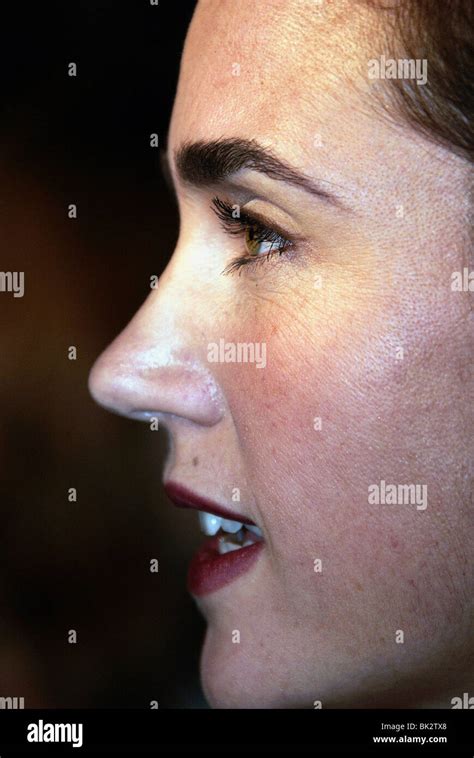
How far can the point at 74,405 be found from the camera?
1143 mm

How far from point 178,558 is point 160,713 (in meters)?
0.44

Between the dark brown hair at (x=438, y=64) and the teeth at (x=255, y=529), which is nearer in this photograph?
the dark brown hair at (x=438, y=64)

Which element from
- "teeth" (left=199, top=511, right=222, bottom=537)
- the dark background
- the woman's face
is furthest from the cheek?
the dark background

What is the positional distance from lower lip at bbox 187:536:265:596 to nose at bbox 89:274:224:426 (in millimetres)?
104

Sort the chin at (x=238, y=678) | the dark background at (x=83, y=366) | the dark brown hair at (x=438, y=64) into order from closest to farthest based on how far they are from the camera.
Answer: the dark brown hair at (x=438, y=64) → the chin at (x=238, y=678) → the dark background at (x=83, y=366)

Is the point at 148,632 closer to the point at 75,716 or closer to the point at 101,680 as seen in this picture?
the point at 101,680

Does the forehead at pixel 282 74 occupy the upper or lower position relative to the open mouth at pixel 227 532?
upper

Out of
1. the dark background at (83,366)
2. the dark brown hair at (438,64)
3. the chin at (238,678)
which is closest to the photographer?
the dark brown hair at (438,64)

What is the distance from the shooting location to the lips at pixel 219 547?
26.0 inches

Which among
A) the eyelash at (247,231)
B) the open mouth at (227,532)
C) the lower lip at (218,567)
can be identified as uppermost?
the eyelash at (247,231)

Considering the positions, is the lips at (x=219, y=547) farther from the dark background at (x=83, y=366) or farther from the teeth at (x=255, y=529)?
the dark background at (x=83, y=366)

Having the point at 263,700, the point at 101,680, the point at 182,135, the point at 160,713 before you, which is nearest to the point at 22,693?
the point at 101,680

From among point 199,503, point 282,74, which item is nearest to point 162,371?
point 199,503

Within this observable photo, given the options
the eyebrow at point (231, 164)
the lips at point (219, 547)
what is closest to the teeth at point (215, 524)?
the lips at point (219, 547)
